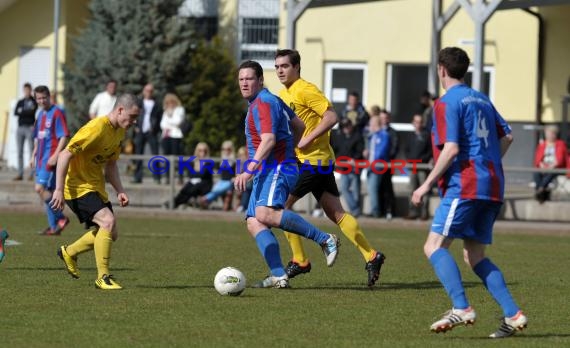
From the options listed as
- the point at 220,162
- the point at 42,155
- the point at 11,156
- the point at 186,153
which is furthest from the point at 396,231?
the point at 11,156

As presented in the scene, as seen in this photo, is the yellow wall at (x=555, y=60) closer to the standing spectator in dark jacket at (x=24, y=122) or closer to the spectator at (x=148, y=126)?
the spectator at (x=148, y=126)

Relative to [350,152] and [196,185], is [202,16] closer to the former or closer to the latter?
[196,185]

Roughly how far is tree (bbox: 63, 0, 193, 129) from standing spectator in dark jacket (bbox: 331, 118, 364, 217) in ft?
23.2

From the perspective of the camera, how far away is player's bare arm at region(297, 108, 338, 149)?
11.5 meters

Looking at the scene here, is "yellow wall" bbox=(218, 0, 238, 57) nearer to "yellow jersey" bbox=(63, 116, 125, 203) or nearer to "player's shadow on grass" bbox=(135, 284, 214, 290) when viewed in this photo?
"yellow jersey" bbox=(63, 116, 125, 203)

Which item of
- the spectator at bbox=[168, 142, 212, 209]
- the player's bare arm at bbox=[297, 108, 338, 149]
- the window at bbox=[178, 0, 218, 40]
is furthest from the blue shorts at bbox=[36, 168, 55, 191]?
the window at bbox=[178, 0, 218, 40]

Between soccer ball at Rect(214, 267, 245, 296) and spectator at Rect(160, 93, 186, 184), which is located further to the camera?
spectator at Rect(160, 93, 186, 184)

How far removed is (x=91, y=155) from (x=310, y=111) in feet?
6.59

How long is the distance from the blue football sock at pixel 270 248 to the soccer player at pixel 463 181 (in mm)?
2553

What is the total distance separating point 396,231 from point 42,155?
20.7 feet

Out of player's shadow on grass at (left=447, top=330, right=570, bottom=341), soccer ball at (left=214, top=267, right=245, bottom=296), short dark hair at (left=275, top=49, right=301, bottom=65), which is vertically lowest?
player's shadow on grass at (left=447, top=330, right=570, bottom=341)

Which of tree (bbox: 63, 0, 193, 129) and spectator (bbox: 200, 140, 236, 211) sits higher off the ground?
tree (bbox: 63, 0, 193, 129)

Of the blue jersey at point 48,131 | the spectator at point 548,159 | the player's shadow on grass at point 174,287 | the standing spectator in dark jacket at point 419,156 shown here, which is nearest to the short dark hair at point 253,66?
the player's shadow on grass at point 174,287

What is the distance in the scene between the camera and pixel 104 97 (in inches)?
973
